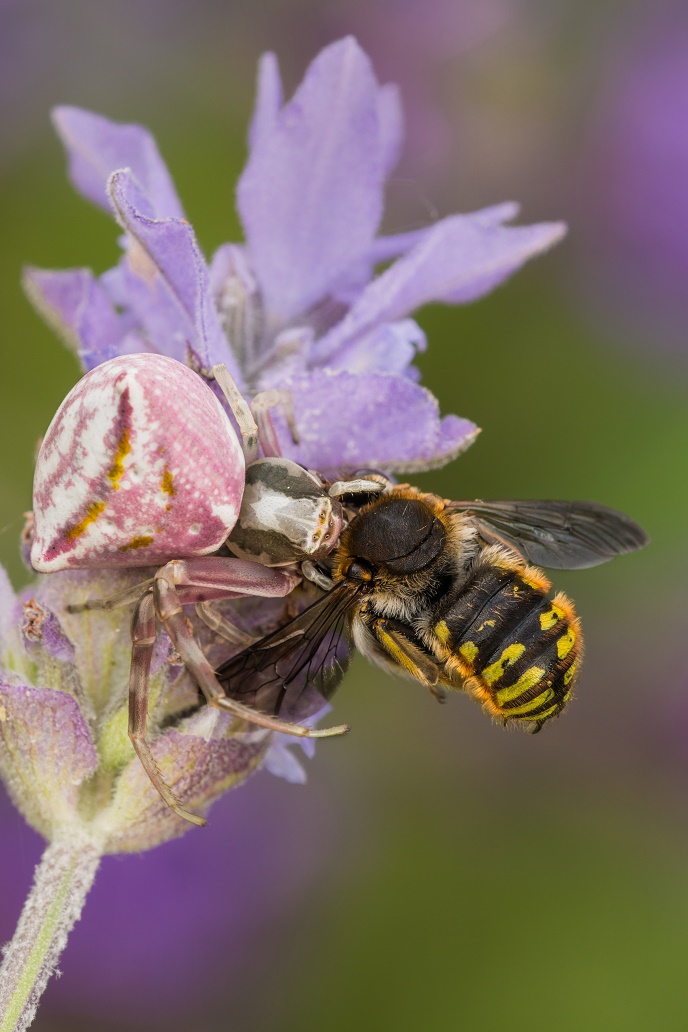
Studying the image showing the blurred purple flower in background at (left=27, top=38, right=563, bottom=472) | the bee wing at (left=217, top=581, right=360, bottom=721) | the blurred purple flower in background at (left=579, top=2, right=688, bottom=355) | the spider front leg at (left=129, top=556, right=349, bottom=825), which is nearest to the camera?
the spider front leg at (left=129, top=556, right=349, bottom=825)

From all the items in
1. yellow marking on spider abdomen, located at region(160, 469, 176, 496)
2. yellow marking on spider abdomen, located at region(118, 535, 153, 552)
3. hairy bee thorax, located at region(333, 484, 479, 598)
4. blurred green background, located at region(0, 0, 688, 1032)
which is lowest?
blurred green background, located at region(0, 0, 688, 1032)

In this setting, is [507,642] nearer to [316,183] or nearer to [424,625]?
[424,625]

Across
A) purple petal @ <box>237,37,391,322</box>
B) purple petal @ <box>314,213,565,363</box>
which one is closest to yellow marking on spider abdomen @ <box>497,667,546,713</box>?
purple petal @ <box>314,213,565,363</box>

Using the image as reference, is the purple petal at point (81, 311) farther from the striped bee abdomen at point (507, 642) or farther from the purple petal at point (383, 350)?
the striped bee abdomen at point (507, 642)

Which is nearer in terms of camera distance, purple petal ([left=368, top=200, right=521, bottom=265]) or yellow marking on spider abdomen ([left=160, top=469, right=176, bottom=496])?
yellow marking on spider abdomen ([left=160, top=469, right=176, bottom=496])

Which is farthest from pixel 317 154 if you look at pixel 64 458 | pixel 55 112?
pixel 64 458

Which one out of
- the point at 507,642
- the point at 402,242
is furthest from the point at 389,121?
the point at 507,642

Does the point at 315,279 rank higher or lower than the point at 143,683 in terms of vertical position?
higher

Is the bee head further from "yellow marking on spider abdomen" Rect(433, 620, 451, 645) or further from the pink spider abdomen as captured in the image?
the pink spider abdomen
